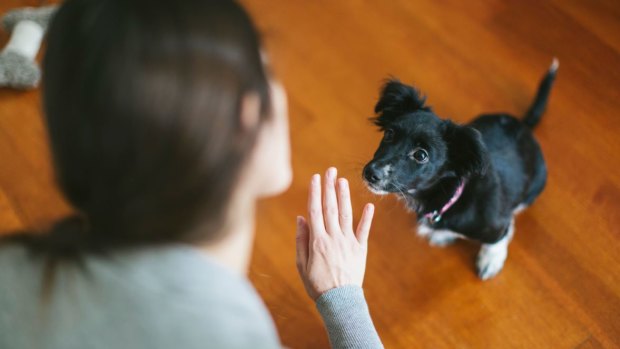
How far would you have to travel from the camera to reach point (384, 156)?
1343 millimetres

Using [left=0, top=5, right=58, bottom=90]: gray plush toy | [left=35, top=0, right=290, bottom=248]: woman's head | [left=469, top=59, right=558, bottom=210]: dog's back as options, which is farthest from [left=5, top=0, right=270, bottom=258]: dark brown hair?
[left=0, top=5, right=58, bottom=90]: gray plush toy

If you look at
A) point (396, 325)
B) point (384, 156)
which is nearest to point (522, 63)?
point (384, 156)

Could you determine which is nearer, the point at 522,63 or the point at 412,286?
the point at 412,286

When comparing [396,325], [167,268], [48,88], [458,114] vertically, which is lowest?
[396,325]

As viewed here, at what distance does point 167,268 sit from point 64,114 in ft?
0.67

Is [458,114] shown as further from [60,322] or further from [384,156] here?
[60,322]

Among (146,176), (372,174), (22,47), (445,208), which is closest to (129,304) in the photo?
(146,176)

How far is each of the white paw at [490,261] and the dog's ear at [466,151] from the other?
0.35 m

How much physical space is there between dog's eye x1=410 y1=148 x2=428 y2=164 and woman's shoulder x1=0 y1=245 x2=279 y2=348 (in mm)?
797

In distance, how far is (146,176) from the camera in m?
0.55

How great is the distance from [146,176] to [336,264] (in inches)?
23.5

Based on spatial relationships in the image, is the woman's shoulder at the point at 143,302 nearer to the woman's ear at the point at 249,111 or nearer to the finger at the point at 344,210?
the woman's ear at the point at 249,111

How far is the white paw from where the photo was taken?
61.1 inches

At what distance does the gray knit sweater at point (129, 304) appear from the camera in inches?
22.8
